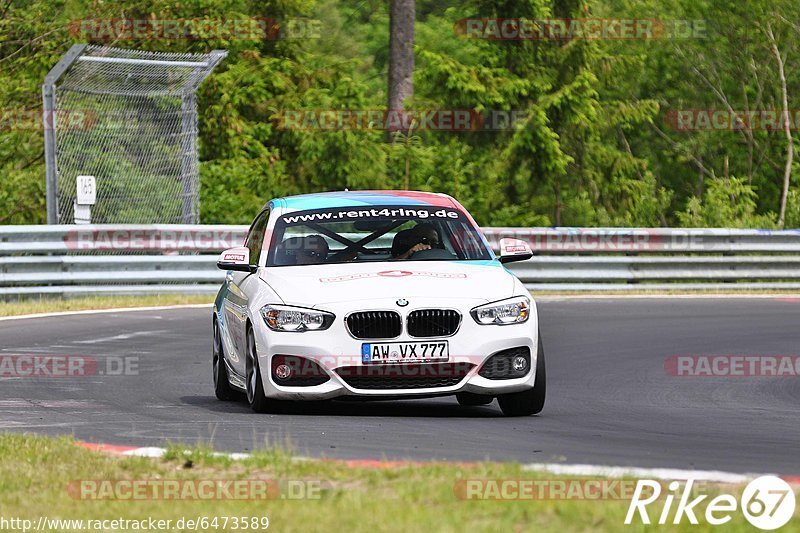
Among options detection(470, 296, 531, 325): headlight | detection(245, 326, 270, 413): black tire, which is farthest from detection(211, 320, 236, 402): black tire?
detection(470, 296, 531, 325): headlight

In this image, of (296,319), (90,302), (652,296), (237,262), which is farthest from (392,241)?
(652,296)

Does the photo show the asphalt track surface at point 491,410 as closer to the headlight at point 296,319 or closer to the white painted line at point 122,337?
the white painted line at point 122,337

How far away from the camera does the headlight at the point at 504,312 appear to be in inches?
384

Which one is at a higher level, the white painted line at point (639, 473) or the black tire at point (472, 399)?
the white painted line at point (639, 473)

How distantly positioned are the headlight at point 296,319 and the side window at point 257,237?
1.22 m

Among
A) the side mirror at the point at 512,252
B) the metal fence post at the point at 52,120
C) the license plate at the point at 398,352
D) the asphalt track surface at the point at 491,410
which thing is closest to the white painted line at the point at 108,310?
the asphalt track surface at the point at 491,410

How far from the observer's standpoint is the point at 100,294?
70.4 feet

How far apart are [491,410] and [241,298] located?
191 cm

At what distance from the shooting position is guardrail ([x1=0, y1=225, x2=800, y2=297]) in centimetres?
2097

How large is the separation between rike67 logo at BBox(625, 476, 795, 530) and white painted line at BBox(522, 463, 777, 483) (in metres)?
0.23

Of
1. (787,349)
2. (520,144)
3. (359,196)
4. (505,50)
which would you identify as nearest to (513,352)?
(359,196)

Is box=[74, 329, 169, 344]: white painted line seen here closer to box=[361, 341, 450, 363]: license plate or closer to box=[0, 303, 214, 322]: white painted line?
box=[0, 303, 214, 322]: white painted line

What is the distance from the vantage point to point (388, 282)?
9.89 meters

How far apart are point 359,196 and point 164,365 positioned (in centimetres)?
322
